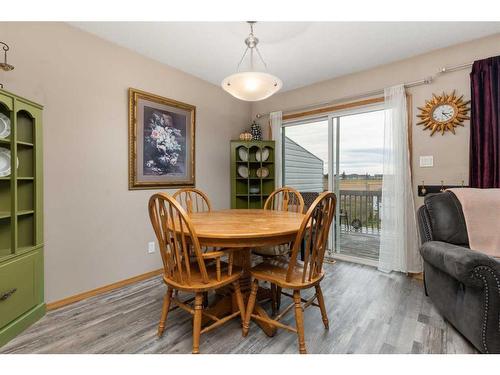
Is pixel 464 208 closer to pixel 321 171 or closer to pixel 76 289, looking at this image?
pixel 321 171

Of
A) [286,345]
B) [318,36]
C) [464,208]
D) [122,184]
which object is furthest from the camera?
[122,184]

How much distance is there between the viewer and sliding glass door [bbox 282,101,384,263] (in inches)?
124

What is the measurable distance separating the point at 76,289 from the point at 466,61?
4239 millimetres

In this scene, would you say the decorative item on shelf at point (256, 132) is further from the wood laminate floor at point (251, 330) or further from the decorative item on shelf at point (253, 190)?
the wood laminate floor at point (251, 330)

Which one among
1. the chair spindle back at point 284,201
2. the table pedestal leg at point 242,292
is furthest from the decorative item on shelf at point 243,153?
the table pedestal leg at point 242,292

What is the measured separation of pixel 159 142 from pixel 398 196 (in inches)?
109

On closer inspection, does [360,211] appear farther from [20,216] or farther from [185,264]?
[20,216]

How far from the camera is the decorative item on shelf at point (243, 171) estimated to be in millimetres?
3721

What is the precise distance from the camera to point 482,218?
1.93 m

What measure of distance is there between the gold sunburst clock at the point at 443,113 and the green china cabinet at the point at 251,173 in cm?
186

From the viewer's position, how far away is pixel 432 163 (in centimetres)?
262

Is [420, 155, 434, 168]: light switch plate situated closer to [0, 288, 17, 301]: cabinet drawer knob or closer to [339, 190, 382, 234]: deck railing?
[339, 190, 382, 234]: deck railing

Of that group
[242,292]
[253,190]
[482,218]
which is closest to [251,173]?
[253,190]

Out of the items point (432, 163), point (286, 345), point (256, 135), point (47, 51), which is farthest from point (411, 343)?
point (47, 51)
